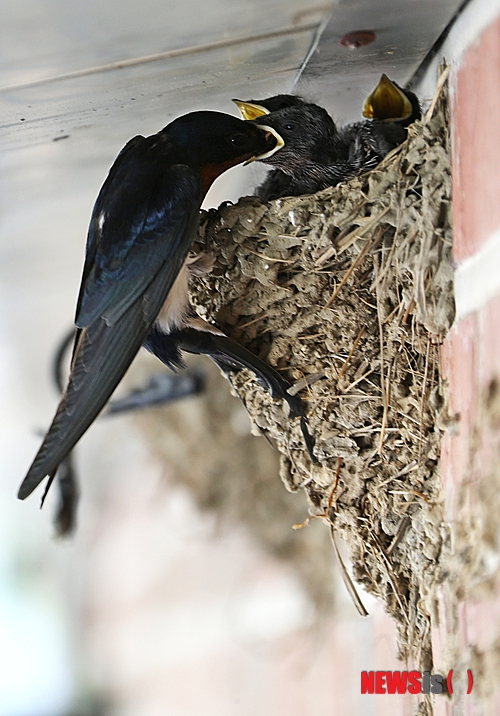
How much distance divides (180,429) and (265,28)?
2095 mm

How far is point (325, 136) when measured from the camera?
171cm

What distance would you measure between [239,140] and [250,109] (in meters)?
0.11

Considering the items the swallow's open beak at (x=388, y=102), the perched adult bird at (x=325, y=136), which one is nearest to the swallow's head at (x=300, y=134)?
the perched adult bird at (x=325, y=136)

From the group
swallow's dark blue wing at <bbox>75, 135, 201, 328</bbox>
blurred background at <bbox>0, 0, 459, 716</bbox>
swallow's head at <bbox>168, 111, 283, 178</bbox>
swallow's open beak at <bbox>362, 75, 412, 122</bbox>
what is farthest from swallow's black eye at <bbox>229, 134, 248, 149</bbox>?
blurred background at <bbox>0, 0, 459, 716</bbox>

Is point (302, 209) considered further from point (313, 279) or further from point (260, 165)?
point (260, 165)

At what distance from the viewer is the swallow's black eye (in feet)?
5.21

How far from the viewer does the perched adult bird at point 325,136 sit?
5.06ft

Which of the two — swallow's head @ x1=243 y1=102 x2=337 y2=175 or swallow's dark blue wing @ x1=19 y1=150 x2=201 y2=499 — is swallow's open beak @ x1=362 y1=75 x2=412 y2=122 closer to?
swallow's head @ x1=243 y1=102 x2=337 y2=175

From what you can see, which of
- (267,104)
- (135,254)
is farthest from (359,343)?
(267,104)

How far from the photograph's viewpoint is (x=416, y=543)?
4.58ft

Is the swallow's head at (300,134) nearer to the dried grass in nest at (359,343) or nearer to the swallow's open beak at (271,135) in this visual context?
the swallow's open beak at (271,135)

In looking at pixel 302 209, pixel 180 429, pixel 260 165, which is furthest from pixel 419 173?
pixel 180 429

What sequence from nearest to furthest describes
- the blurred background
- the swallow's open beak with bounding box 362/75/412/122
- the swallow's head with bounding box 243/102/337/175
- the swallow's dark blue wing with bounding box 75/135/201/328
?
the swallow's dark blue wing with bounding box 75/135/201/328, the swallow's open beak with bounding box 362/75/412/122, the swallow's head with bounding box 243/102/337/175, the blurred background

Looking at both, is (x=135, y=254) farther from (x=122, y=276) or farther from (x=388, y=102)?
(x=388, y=102)
